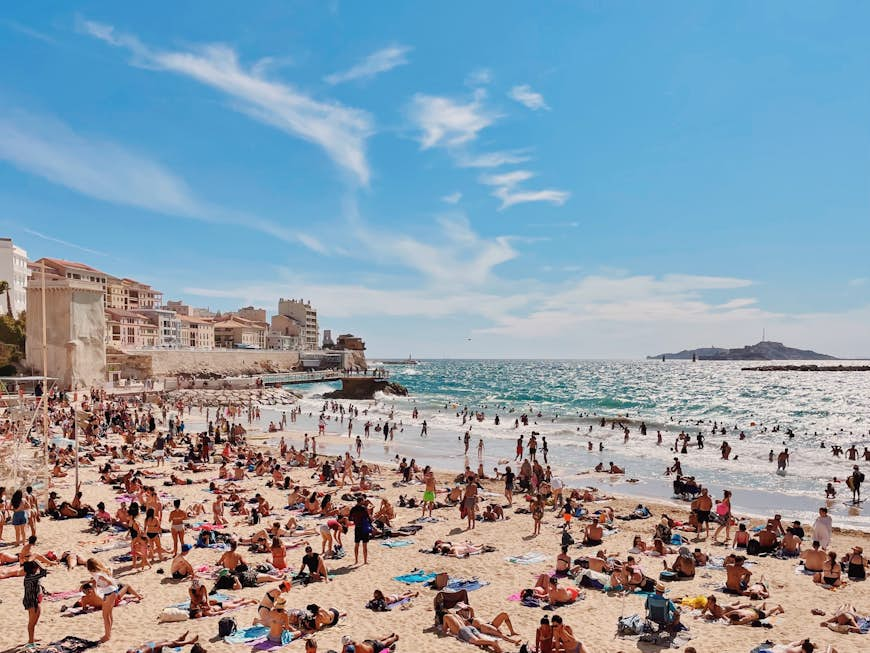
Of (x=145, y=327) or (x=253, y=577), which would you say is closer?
(x=253, y=577)

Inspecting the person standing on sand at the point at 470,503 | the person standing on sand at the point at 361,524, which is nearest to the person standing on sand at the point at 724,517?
the person standing on sand at the point at 470,503

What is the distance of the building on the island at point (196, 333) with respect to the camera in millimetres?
86181

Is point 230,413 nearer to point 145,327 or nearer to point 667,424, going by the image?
point 667,424

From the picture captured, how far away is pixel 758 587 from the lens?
930cm

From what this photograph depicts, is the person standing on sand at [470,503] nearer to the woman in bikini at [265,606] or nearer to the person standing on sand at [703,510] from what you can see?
the person standing on sand at [703,510]

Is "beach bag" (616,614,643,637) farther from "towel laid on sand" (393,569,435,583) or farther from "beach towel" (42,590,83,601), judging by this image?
"beach towel" (42,590,83,601)

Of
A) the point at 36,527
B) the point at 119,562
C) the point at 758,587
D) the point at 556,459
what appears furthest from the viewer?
the point at 556,459

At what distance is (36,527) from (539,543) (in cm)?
1082

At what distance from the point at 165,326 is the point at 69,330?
36.7 meters

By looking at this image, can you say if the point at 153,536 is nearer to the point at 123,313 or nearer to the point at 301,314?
the point at 123,313

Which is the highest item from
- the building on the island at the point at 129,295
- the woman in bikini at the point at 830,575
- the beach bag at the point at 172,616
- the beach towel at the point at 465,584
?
the building on the island at the point at 129,295

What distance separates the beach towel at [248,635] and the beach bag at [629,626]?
4.76m

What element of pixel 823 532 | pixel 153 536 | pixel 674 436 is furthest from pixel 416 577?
pixel 674 436

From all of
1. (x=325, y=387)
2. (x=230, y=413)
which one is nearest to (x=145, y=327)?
(x=325, y=387)
